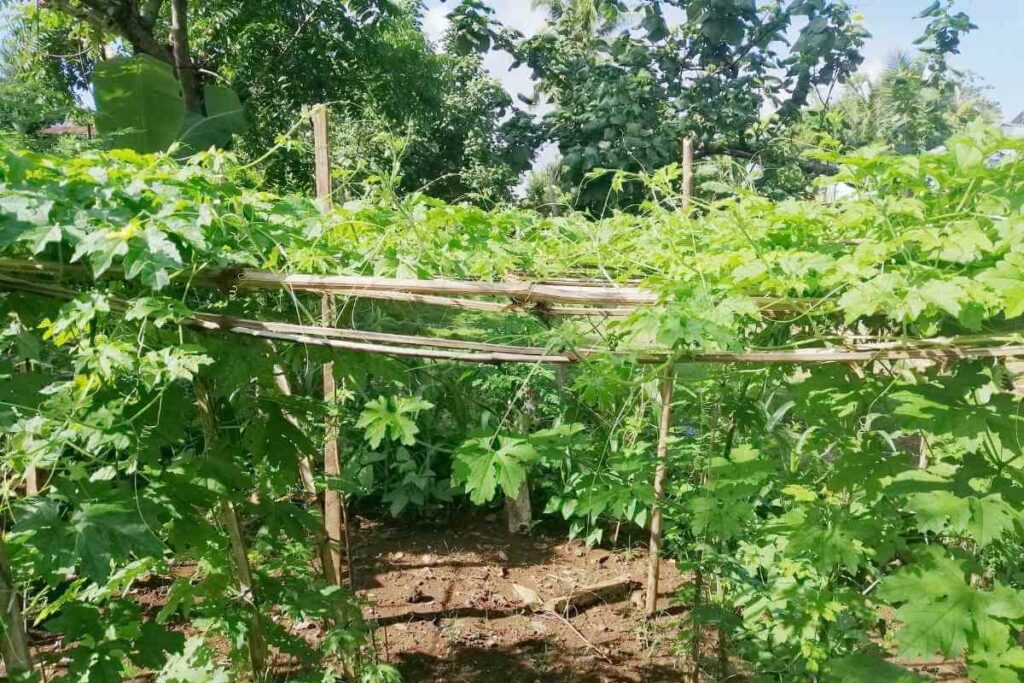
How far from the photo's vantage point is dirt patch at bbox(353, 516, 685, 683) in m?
3.62

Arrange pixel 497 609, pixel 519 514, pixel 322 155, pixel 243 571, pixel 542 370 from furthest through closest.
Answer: pixel 519 514 → pixel 497 609 → pixel 322 155 → pixel 243 571 → pixel 542 370

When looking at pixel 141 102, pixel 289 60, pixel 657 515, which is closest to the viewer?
pixel 657 515

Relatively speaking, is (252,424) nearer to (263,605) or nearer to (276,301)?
(276,301)

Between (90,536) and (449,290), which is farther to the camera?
(90,536)

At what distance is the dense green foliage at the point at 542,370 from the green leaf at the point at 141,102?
8.98 ft

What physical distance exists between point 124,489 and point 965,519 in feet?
6.35

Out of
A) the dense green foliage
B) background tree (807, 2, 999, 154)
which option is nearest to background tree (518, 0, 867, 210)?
background tree (807, 2, 999, 154)

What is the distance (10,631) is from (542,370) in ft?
4.82

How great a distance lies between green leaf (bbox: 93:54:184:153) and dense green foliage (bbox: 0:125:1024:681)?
108 inches

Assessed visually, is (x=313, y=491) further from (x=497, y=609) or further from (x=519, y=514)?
(x=519, y=514)

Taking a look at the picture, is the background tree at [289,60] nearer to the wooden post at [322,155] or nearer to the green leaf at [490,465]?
the wooden post at [322,155]

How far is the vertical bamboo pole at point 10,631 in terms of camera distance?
196 cm

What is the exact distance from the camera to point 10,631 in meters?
2.00

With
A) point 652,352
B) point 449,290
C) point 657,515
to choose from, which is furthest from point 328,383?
point 657,515
